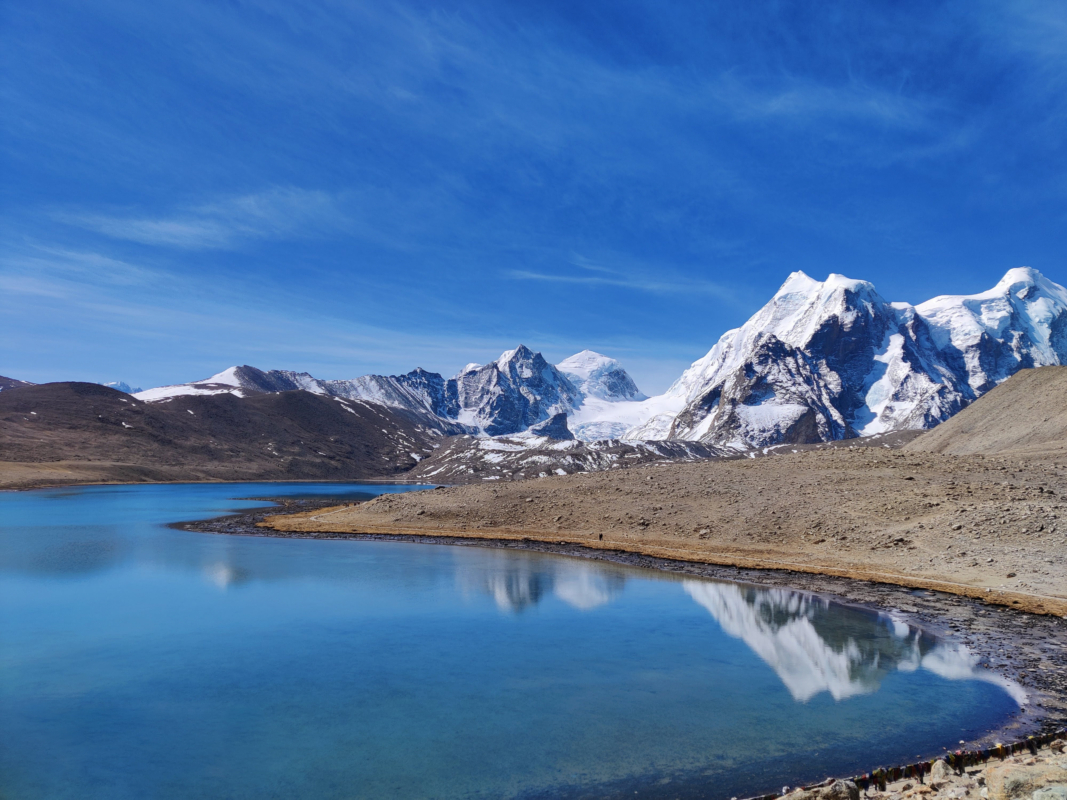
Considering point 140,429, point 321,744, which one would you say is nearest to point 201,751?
point 321,744

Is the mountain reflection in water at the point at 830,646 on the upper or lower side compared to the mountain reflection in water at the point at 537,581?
upper

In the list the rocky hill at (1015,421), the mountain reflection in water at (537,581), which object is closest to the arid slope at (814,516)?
the mountain reflection in water at (537,581)

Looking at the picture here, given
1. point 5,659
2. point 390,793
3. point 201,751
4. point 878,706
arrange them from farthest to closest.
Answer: point 5,659 → point 878,706 → point 201,751 → point 390,793

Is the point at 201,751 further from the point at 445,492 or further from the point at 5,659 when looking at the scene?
the point at 445,492

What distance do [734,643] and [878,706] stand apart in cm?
623

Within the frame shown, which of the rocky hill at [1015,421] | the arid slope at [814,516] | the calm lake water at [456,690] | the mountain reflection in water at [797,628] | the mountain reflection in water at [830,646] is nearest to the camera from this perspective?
the calm lake water at [456,690]

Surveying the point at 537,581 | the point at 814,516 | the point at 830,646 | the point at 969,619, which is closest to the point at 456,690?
the point at 830,646

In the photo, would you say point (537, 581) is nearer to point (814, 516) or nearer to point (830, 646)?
point (830, 646)

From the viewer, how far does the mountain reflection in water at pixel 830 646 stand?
60.2 ft

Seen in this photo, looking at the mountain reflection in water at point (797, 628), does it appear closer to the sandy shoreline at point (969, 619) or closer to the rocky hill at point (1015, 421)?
the sandy shoreline at point (969, 619)

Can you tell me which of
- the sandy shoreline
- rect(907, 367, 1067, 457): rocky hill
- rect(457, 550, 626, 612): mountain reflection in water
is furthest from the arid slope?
rect(907, 367, 1067, 457): rocky hill

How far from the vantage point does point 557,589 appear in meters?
32.2

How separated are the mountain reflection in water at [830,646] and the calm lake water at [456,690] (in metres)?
0.11

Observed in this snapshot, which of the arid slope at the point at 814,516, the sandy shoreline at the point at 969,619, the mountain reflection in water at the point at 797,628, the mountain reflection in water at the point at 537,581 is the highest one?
the arid slope at the point at 814,516
